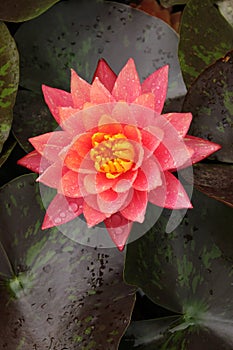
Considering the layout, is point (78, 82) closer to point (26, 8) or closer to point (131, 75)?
point (131, 75)

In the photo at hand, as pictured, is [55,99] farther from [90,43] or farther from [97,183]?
[90,43]

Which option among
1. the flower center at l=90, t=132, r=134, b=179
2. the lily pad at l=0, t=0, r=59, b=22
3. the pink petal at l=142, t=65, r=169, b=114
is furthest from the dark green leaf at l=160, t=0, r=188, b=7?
the flower center at l=90, t=132, r=134, b=179

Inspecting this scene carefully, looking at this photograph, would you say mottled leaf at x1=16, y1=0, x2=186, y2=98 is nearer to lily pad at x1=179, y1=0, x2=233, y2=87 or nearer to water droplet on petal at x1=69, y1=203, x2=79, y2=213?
lily pad at x1=179, y1=0, x2=233, y2=87

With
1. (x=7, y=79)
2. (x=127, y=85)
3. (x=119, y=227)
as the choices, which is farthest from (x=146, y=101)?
(x=7, y=79)

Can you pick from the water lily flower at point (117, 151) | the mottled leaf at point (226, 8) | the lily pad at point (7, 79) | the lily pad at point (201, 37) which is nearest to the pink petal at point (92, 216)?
the water lily flower at point (117, 151)

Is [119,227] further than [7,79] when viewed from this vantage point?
No

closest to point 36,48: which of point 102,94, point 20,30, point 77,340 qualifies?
point 20,30
